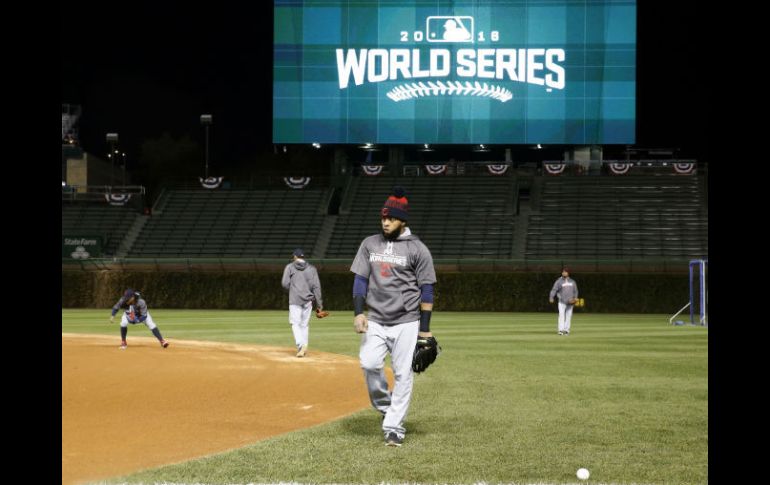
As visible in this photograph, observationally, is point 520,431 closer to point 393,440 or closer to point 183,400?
point 393,440

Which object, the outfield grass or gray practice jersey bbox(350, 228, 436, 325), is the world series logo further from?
gray practice jersey bbox(350, 228, 436, 325)

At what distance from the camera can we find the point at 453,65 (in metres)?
46.8

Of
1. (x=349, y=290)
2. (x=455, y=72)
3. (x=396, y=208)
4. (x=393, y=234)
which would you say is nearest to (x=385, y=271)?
(x=393, y=234)

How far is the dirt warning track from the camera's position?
880cm

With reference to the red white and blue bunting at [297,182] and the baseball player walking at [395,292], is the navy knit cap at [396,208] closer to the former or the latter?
the baseball player walking at [395,292]

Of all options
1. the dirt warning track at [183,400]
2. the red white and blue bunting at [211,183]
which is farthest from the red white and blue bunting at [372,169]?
the dirt warning track at [183,400]

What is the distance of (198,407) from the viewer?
11.7m

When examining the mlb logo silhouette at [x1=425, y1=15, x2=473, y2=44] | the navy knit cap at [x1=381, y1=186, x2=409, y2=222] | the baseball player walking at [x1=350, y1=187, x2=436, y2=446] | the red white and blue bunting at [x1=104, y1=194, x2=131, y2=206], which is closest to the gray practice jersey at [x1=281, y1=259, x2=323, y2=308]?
the baseball player walking at [x1=350, y1=187, x2=436, y2=446]

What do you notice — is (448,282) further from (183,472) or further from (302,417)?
(183,472)

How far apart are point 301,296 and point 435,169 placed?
34.9 m

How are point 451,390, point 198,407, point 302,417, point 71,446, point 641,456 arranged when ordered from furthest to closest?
point 451,390, point 198,407, point 302,417, point 71,446, point 641,456

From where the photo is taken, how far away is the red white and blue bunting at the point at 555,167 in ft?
167
